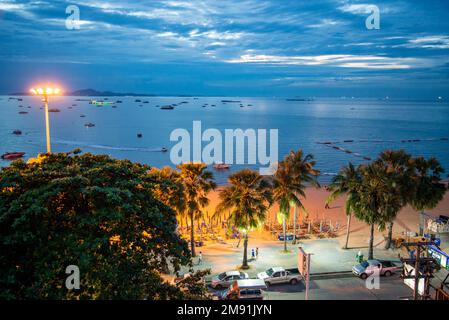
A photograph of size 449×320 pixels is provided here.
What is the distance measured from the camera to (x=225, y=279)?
69.4 ft

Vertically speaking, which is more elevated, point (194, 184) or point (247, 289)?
point (194, 184)

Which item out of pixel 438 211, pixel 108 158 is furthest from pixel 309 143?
pixel 108 158

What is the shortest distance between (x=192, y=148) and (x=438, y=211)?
199 ft

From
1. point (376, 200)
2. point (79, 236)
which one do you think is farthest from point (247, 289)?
point (79, 236)

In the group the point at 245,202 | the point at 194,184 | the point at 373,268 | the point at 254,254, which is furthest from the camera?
the point at 254,254

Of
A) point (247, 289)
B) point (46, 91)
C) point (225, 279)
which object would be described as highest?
point (46, 91)

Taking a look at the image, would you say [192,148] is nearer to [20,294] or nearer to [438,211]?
→ [438,211]

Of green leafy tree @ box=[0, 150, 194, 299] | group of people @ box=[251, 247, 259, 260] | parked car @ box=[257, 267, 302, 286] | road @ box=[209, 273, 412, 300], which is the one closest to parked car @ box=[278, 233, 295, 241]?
group of people @ box=[251, 247, 259, 260]

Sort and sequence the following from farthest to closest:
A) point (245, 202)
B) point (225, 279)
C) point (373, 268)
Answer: point (245, 202) → point (373, 268) → point (225, 279)

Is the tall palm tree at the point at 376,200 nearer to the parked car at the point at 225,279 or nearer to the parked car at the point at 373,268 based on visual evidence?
the parked car at the point at 373,268

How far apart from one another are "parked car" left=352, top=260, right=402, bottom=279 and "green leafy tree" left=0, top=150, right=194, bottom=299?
1502 centimetres

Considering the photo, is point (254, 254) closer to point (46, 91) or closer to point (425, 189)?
point (425, 189)

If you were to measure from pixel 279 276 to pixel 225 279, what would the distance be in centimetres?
333

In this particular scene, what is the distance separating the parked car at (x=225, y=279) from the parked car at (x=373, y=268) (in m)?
7.38
